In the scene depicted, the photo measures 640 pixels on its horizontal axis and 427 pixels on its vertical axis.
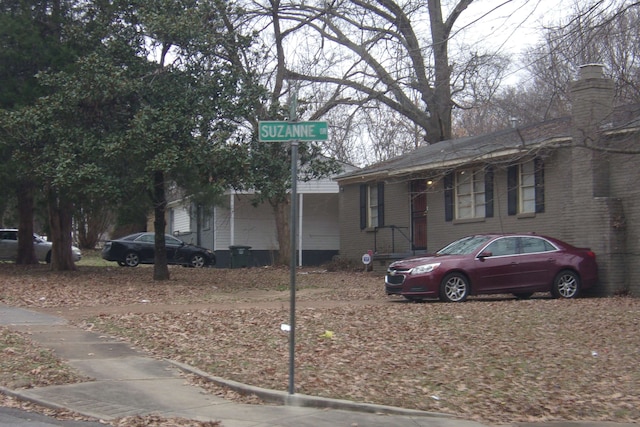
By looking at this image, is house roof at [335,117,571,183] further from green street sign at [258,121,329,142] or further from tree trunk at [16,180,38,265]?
tree trunk at [16,180,38,265]

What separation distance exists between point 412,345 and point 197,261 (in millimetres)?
23872

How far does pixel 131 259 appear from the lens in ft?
105

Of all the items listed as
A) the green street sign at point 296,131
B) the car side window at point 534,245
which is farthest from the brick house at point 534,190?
the green street sign at point 296,131

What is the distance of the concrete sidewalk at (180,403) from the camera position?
7.68 meters

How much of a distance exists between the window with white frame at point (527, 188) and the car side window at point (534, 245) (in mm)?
4261

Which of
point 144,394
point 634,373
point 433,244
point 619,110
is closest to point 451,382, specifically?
point 634,373

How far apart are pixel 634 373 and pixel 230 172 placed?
40.8ft

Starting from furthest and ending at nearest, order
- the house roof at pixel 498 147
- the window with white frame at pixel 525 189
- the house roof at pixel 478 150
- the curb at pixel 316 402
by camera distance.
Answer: the window with white frame at pixel 525 189, the house roof at pixel 478 150, the house roof at pixel 498 147, the curb at pixel 316 402

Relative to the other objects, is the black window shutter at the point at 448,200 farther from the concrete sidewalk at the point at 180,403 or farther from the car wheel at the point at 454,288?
the concrete sidewalk at the point at 180,403

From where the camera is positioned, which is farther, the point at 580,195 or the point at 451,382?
the point at 580,195

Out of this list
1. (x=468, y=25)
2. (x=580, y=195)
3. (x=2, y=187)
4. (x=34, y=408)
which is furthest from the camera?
(x=2, y=187)

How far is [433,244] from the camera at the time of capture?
81.6ft

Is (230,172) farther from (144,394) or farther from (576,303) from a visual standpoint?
(144,394)

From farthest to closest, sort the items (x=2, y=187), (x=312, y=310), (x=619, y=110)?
(x=2, y=187), (x=312, y=310), (x=619, y=110)
